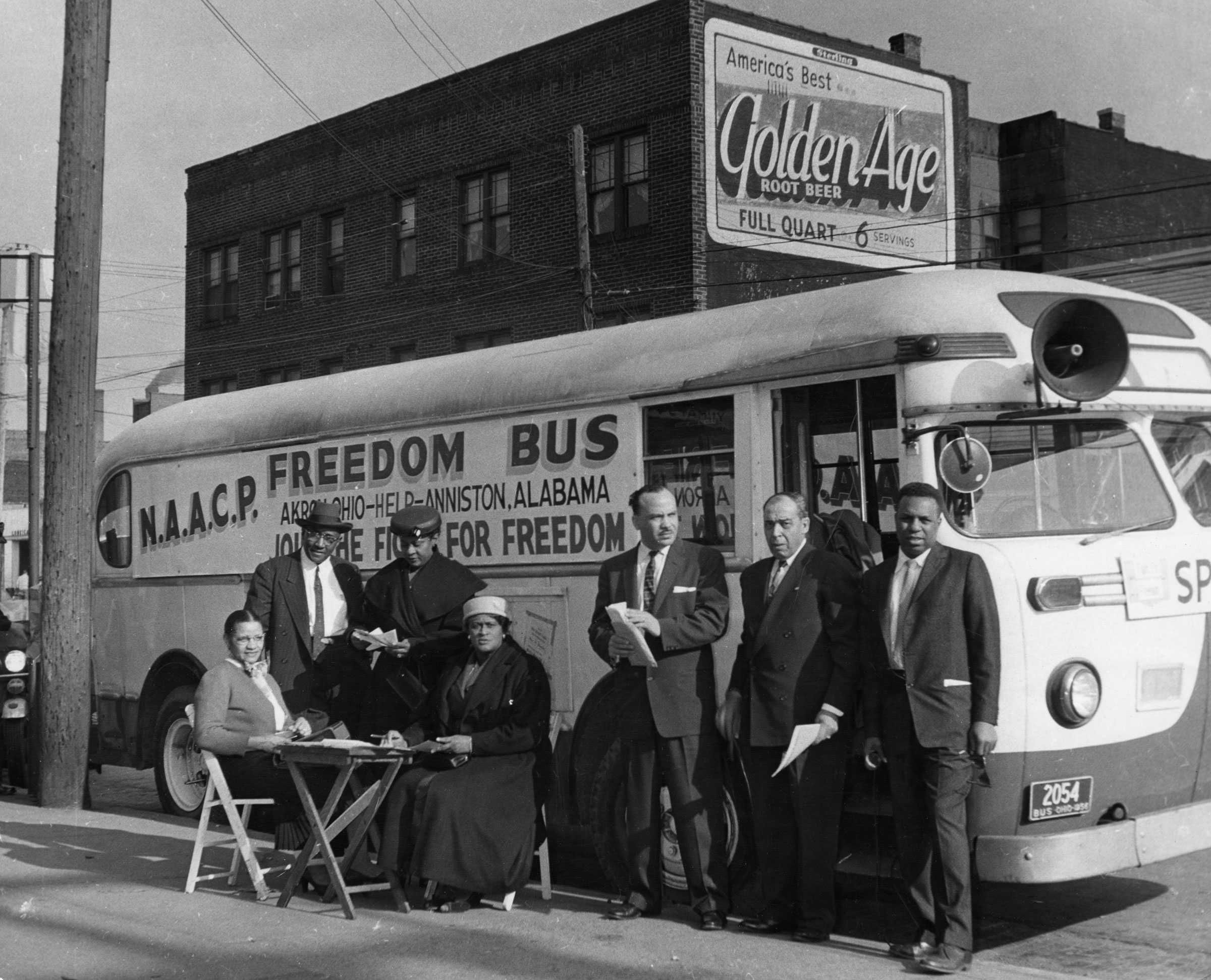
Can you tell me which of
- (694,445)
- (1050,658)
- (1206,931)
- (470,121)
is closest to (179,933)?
(694,445)

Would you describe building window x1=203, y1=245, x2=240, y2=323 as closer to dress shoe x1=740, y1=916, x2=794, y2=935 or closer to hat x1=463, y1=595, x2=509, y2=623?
hat x1=463, y1=595, x2=509, y2=623

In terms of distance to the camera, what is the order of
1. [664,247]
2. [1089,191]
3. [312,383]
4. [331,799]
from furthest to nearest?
[1089,191]
[664,247]
[312,383]
[331,799]

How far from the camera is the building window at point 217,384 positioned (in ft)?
107

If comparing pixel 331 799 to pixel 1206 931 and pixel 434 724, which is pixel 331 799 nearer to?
pixel 434 724

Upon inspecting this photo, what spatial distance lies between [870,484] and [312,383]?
4754 millimetres

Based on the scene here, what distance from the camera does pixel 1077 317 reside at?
6.40 metres

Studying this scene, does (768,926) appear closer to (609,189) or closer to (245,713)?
(245,713)

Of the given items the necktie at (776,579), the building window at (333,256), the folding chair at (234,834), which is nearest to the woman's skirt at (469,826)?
the folding chair at (234,834)

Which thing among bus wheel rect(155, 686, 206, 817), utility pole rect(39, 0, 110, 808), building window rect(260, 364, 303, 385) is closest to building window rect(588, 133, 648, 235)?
building window rect(260, 364, 303, 385)

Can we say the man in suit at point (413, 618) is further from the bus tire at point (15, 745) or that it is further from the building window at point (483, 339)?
the building window at point (483, 339)

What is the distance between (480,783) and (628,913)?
904 millimetres

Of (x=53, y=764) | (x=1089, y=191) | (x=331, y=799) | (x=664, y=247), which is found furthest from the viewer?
(x=1089, y=191)

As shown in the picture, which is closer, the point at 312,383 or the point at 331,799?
the point at 331,799

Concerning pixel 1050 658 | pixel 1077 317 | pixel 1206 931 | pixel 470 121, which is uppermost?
pixel 470 121
